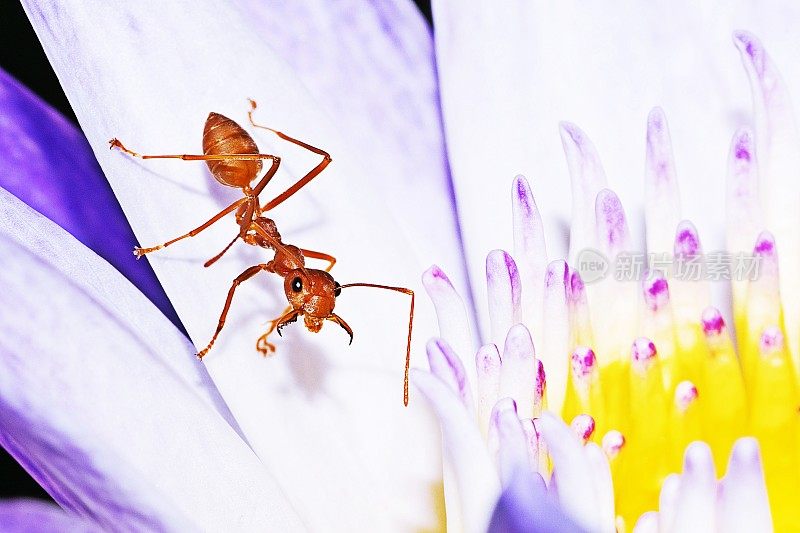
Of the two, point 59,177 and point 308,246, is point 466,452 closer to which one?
point 308,246

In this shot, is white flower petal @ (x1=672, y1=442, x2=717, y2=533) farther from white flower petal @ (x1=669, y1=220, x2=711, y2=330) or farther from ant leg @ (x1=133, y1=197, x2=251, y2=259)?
ant leg @ (x1=133, y1=197, x2=251, y2=259)

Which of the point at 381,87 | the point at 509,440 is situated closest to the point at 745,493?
the point at 509,440

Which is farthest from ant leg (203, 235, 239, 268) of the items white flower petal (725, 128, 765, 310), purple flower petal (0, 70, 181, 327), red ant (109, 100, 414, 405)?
white flower petal (725, 128, 765, 310)

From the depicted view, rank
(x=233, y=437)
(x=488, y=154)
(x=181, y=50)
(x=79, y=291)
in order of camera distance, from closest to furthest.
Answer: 1. (x=79, y=291)
2. (x=233, y=437)
3. (x=181, y=50)
4. (x=488, y=154)

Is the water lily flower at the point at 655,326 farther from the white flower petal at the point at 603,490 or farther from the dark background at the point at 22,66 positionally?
the dark background at the point at 22,66

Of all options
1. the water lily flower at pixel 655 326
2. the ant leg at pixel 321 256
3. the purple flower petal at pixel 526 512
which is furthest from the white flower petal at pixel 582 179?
the purple flower petal at pixel 526 512

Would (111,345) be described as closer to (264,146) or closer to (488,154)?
(264,146)

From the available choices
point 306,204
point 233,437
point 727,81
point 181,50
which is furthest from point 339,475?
point 727,81
